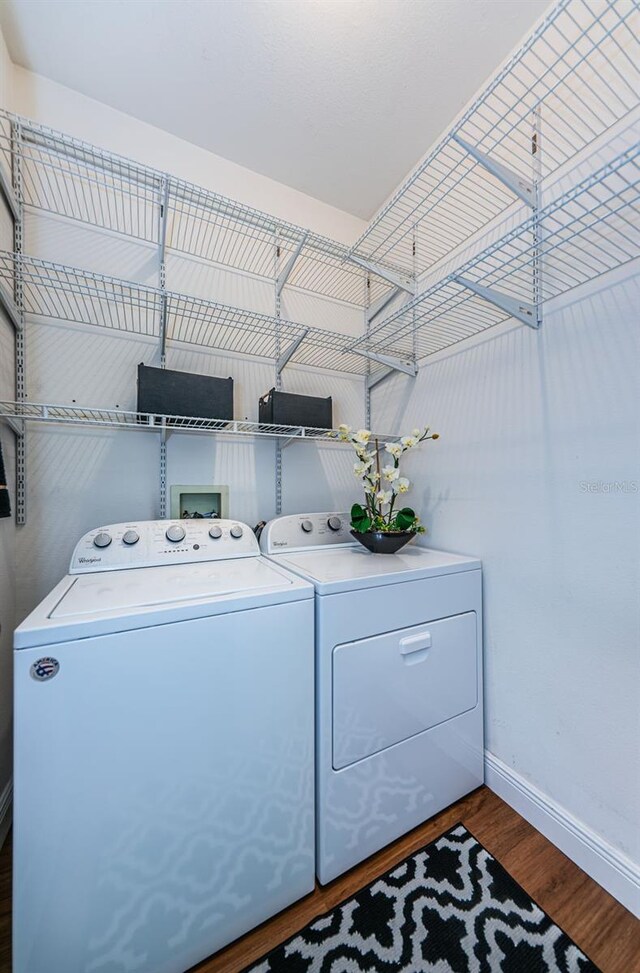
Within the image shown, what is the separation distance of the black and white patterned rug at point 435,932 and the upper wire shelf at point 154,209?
229cm

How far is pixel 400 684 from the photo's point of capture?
1164 millimetres

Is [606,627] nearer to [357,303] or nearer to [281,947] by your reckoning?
[281,947]

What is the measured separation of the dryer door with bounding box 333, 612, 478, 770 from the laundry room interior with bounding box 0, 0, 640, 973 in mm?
12

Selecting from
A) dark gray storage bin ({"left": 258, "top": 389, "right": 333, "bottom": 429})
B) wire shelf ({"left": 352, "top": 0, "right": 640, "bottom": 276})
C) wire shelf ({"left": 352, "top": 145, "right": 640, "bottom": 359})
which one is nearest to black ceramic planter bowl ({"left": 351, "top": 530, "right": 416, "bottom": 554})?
dark gray storage bin ({"left": 258, "top": 389, "right": 333, "bottom": 429})

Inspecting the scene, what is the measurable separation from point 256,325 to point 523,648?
1757 mm

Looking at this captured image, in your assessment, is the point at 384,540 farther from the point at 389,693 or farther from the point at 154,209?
the point at 154,209

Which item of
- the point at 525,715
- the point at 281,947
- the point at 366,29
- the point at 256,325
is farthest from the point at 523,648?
the point at 366,29

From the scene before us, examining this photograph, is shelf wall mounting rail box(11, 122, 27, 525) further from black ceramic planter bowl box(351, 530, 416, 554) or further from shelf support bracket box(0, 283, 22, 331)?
black ceramic planter bowl box(351, 530, 416, 554)

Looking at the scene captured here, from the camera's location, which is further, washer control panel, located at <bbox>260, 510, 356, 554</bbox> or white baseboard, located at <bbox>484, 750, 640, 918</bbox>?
washer control panel, located at <bbox>260, 510, 356, 554</bbox>

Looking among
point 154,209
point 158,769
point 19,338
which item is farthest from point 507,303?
→ point 19,338

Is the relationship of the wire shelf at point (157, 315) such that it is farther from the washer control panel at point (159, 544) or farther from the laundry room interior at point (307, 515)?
the washer control panel at point (159, 544)

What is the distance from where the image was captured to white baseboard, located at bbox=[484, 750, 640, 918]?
1002 mm

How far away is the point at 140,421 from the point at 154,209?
971 mm

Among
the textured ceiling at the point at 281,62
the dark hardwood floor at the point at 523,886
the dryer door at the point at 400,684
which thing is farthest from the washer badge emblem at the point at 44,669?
the textured ceiling at the point at 281,62
